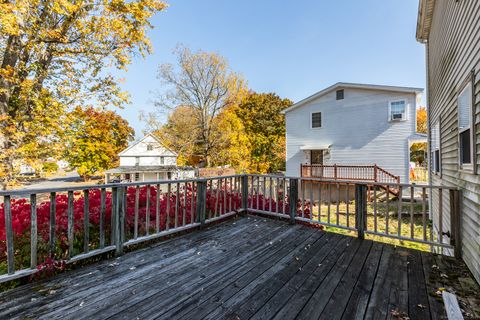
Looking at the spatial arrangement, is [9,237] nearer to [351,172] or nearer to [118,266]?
[118,266]

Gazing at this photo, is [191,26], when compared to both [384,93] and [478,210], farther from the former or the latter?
[478,210]

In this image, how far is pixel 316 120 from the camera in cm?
1299

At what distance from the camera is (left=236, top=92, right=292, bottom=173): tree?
21.5 metres

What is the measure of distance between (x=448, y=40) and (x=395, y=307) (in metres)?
4.32

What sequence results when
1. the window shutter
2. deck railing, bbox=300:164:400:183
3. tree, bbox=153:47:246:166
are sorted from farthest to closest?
tree, bbox=153:47:246:166
deck railing, bbox=300:164:400:183
the window shutter

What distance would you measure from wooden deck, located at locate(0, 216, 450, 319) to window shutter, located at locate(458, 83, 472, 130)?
5.84 ft

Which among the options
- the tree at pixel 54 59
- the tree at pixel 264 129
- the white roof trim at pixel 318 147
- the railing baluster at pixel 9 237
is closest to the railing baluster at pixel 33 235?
the railing baluster at pixel 9 237

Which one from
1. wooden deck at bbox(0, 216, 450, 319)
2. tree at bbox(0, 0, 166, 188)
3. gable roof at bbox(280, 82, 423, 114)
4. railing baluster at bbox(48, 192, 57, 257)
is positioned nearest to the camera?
wooden deck at bbox(0, 216, 450, 319)

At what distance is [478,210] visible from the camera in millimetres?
2256

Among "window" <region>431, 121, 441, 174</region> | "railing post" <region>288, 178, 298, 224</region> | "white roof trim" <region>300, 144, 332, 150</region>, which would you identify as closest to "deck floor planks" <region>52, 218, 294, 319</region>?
"railing post" <region>288, 178, 298, 224</region>

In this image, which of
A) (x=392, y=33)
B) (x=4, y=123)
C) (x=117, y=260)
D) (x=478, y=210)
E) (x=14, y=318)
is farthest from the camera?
(x=392, y=33)

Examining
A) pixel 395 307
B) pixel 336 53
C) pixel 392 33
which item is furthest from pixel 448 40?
pixel 336 53

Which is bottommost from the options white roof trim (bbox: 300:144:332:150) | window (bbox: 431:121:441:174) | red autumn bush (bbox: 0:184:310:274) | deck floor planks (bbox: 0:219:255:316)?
deck floor planks (bbox: 0:219:255:316)

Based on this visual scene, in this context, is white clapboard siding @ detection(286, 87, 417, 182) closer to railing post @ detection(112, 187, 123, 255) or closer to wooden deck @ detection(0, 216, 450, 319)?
wooden deck @ detection(0, 216, 450, 319)
